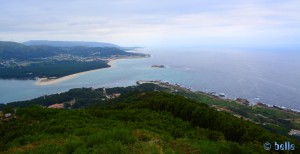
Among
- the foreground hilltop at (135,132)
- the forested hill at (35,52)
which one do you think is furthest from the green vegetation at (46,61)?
the foreground hilltop at (135,132)

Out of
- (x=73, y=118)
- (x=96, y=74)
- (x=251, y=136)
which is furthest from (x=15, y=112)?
(x=96, y=74)

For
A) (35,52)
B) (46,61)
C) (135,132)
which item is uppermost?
(135,132)

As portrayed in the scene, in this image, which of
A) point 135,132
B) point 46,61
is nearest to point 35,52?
point 46,61

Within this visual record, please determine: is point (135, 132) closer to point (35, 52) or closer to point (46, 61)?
point (46, 61)

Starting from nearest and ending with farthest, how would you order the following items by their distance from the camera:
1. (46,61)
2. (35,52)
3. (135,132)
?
(135,132) < (46,61) < (35,52)

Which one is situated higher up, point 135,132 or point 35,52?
point 135,132

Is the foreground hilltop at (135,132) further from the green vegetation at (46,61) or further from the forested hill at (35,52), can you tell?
the forested hill at (35,52)

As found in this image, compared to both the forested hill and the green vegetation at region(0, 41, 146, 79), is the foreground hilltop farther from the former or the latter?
the forested hill

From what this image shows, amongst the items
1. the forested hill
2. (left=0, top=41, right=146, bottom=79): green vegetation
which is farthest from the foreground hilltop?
the forested hill

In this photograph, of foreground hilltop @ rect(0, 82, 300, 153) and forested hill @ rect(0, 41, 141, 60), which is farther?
forested hill @ rect(0, 41, 141, 60)

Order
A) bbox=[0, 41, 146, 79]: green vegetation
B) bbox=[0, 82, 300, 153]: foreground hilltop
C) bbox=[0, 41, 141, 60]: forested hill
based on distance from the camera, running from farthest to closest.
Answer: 1. bbox=[0, 41, 141, 60]: forested hill
2. bbox=[0, 41, 146, 79]: green vegetation
3. bbox=[0, 82, 300, 153]: foreground hilltop

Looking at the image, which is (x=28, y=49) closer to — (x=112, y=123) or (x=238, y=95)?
(x=238, y=95)
